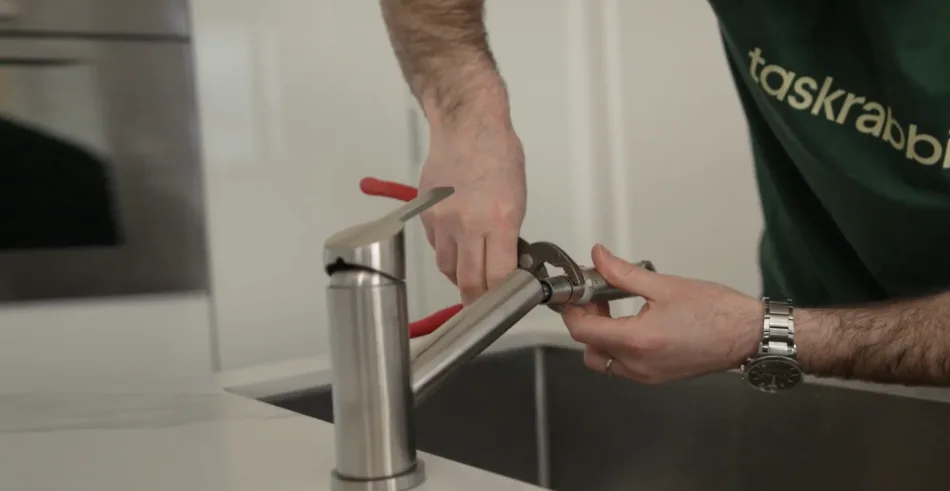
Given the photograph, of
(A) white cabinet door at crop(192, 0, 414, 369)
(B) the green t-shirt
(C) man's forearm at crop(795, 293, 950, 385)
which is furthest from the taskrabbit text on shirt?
(A) white cabinet door at crop(192, 0, 414, 369)

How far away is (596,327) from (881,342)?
A: 0.61 ft

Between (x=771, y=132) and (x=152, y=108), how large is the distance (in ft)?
2.81

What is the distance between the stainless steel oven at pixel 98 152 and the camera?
47.9 inches

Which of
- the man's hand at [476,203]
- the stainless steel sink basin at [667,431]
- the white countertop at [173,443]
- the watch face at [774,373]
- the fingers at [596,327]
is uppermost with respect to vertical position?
the man's hand at [476,203]

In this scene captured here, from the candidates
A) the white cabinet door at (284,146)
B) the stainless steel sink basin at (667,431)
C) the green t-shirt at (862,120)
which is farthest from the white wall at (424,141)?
the green t-shirt at (862,120)

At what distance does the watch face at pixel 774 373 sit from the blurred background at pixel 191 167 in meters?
0.52

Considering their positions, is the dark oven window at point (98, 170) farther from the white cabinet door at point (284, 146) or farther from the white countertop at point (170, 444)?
the white countertop at point (170, 444)

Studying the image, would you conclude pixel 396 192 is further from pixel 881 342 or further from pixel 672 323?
pixel 881 342

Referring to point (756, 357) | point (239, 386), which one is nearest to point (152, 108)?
point (239, 386)

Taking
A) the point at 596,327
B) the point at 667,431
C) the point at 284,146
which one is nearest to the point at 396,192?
the point at 596,327

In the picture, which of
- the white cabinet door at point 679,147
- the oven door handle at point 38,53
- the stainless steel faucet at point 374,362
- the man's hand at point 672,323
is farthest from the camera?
the white cabinet door at point 679,147

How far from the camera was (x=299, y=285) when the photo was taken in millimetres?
1355

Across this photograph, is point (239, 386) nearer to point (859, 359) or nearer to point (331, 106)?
point (859, 359)

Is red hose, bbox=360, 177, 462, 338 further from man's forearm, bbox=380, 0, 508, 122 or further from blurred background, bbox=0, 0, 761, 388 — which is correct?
blurred background, bbox=0, 0, 761, 388
